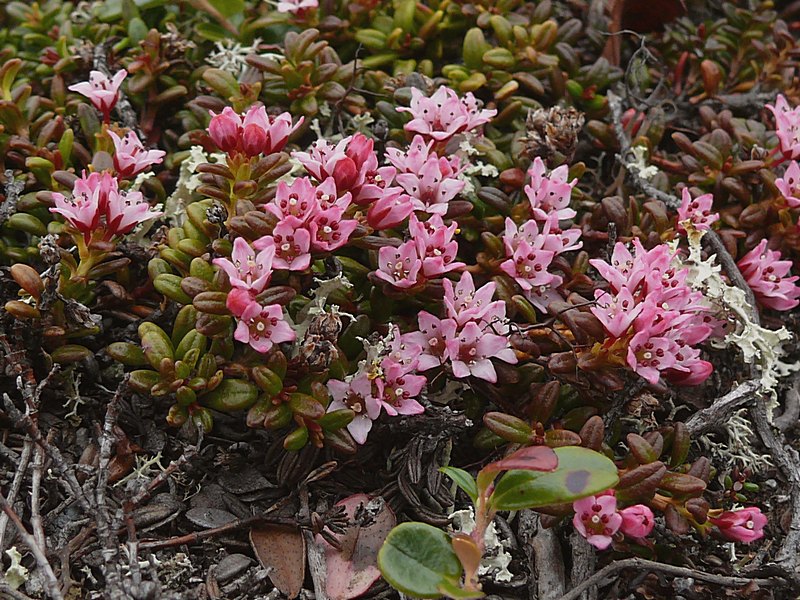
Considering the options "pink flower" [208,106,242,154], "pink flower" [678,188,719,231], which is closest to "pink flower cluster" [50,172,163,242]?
"pink flower" [208,106,242,154]

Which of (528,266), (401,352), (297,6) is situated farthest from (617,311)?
(297,6)

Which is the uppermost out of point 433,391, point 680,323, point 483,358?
point 680,323

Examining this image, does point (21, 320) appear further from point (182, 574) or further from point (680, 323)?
point (680, 323)

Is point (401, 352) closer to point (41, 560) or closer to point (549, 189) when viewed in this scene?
point (549, 189)

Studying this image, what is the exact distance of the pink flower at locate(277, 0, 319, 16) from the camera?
9.82ft

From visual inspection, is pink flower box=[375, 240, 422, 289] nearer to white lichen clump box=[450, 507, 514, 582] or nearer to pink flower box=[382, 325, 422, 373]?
pink flower box=[382, 325, 422, 373]

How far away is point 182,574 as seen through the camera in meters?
2.05

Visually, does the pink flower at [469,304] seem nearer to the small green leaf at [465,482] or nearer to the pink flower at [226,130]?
the small green leaf at [465,482]

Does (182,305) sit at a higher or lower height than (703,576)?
higher

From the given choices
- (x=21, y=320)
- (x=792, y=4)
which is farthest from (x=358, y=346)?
(x=792, y=4)

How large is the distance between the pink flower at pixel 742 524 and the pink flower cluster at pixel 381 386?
827 mm

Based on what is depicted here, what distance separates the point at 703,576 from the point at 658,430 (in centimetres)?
44

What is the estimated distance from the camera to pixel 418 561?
5.85 feet

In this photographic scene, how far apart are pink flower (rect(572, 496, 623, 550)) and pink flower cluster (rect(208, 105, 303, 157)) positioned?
1.27 meters
